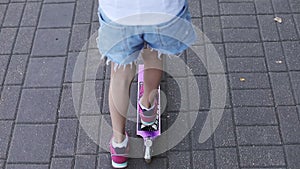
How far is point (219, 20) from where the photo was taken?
3.64 metres

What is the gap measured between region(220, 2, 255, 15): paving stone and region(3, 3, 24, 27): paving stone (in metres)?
1.69

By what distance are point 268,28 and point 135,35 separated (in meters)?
1.74

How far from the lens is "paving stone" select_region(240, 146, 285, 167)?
282cm

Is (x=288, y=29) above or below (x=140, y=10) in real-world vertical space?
below

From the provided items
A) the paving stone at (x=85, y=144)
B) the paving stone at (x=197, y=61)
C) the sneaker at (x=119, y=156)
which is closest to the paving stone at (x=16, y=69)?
the paving stone at (x=85, y=144)

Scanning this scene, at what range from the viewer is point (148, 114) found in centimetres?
288

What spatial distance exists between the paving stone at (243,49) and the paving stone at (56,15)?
4.27 feet

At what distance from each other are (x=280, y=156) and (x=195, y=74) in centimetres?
86

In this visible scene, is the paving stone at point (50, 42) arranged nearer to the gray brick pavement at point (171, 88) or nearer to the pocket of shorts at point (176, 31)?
the gray brick pavement at point (171, 88)

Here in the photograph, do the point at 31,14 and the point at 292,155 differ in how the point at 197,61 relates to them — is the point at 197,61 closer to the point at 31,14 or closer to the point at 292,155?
the point at 292,155

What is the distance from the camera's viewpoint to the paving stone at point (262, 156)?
2.82m

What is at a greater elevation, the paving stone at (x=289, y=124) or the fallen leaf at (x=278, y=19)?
the fallen leaf at (x=278, y=19)

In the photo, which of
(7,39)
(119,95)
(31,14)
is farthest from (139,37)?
(31,14)

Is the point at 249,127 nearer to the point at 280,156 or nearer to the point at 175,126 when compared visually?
the point at 280,156
